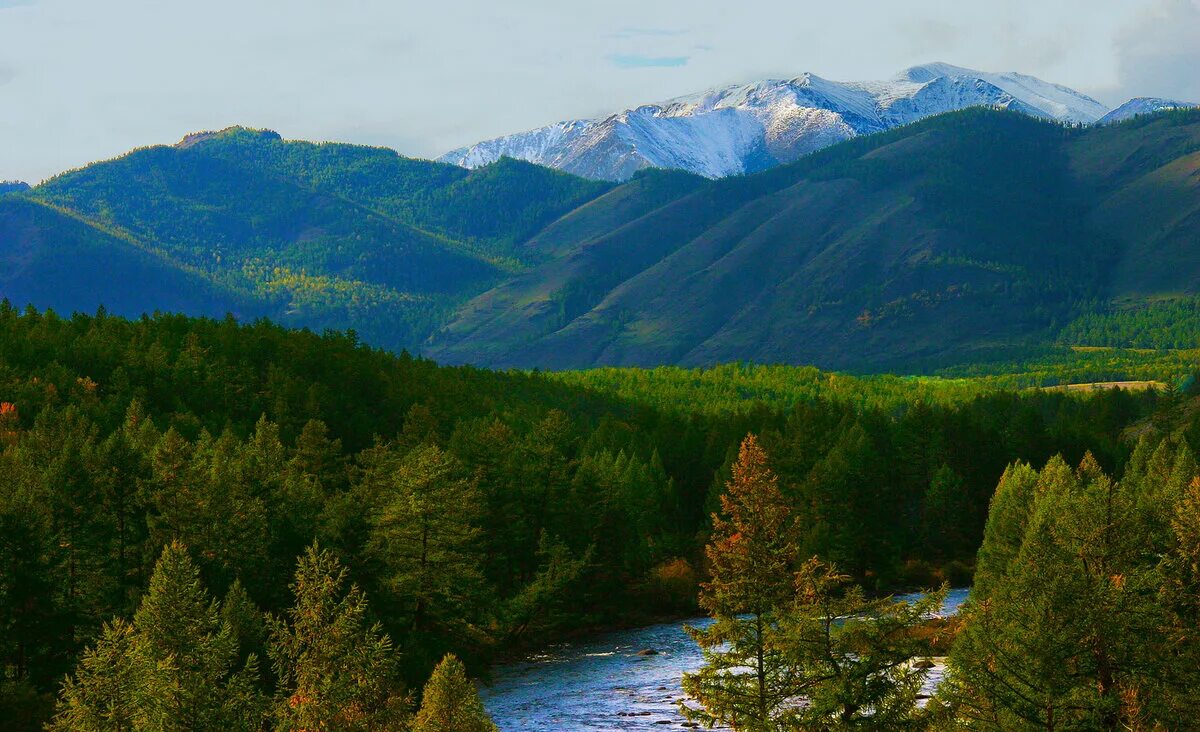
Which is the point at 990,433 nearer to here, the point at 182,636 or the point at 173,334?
the point at 173,334

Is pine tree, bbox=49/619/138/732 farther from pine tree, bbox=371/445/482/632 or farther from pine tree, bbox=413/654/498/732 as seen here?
pine tree, bbox=371/445/482/632

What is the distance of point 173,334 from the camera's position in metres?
173

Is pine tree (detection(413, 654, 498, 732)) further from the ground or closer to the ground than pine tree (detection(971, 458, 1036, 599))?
further from the ground

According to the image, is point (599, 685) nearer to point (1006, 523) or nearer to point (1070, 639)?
A: point (1006, 523)

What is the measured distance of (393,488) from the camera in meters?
85.8

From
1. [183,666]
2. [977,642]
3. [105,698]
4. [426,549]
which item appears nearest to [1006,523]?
[426,549]

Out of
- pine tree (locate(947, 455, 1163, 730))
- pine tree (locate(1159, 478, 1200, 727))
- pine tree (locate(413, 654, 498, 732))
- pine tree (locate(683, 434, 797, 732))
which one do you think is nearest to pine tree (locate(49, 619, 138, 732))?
pine tree (locate(413, 654, 498, 732))

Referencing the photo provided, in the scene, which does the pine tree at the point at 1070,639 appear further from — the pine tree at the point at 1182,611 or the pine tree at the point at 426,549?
the pine tree at the point at 426,549

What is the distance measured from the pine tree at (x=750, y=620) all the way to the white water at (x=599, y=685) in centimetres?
2664

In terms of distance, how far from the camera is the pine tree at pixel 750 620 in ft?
146

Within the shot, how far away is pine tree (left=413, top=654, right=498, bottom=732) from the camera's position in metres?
40.4

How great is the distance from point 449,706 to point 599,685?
44624 mm

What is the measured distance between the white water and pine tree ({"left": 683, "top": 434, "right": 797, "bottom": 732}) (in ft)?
87.4

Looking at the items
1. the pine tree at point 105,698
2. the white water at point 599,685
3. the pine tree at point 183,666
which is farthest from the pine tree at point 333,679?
the white water at point 599,685
